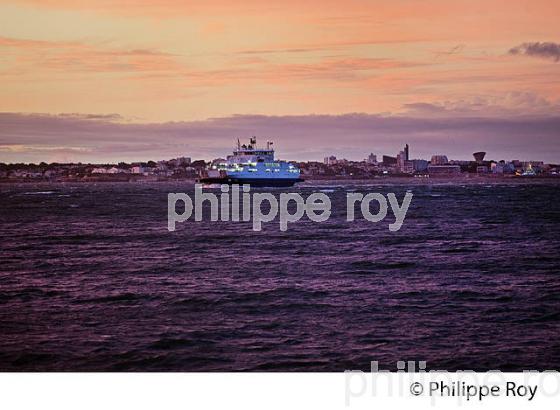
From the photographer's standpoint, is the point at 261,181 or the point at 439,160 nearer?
the point at 439,160

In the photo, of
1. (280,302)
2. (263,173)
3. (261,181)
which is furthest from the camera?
(261,181)

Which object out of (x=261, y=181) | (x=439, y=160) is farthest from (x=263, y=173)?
(x=439, y=160)

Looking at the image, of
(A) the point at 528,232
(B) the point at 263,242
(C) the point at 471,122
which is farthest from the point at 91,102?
(A) the point at 528,232

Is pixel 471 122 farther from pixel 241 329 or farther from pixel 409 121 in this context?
pixel 241 329

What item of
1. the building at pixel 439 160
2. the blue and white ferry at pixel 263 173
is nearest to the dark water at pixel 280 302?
the building at pixel 439 160

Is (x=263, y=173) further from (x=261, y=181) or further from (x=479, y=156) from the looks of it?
(x=479, y=156)

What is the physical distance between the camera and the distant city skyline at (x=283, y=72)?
6691mm

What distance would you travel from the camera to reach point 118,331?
613cm

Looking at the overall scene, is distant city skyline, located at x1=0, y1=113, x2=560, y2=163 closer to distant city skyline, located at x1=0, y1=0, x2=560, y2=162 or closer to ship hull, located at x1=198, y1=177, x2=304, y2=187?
distant city skyline, located at x1=0, y1=0, x2=560, y2=162

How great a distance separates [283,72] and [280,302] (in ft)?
6.61

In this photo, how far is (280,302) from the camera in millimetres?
7105

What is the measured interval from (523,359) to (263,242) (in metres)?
7.62

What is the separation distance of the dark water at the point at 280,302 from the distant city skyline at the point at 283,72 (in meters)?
1.37

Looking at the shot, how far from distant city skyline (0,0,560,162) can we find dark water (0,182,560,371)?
4.50 feet
